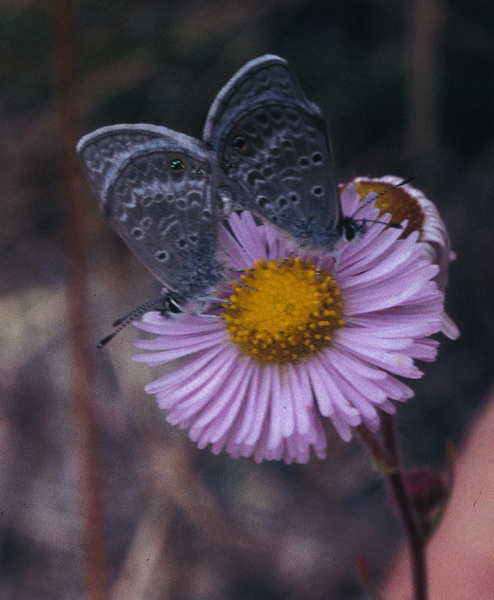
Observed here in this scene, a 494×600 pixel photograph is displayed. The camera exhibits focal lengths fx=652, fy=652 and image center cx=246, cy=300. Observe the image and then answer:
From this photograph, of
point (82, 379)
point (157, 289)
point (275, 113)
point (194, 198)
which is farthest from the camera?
point (157, 289)

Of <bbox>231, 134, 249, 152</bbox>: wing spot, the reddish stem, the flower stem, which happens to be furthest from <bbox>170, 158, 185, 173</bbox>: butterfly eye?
the reddish stem

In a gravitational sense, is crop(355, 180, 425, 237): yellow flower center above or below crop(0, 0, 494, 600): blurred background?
above

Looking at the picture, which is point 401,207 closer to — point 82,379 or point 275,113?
point 275,113

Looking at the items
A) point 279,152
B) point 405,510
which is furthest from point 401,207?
A: point 405,510

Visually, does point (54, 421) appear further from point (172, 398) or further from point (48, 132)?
point (172, 398)

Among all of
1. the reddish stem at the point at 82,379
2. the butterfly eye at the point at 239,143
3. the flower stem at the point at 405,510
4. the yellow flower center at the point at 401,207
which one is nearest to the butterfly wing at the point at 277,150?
the butterfly eye at the point at 239,143

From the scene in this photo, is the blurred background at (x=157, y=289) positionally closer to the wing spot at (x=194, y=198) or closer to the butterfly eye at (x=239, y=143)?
the wing spot at (x=194, y=198)

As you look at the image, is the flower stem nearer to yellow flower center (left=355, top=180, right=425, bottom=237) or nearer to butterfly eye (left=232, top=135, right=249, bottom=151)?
yellow flower center (left=355, top=180, right=425, bottom=237)
